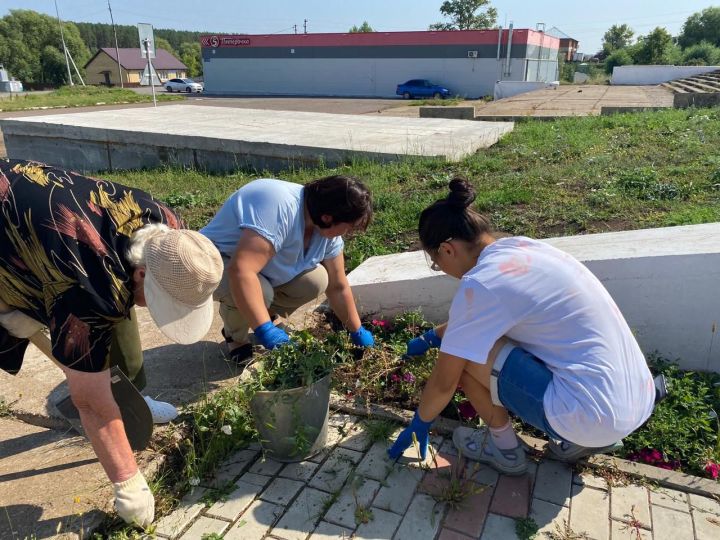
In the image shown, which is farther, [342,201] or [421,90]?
[421,90]

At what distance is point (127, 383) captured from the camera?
7.02ft

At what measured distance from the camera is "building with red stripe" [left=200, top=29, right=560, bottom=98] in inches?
1400

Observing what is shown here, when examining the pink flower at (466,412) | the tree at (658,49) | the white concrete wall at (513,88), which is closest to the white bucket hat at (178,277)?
the pink flower at (466,412)

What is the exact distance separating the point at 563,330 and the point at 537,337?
9cm

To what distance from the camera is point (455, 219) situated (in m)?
2.02

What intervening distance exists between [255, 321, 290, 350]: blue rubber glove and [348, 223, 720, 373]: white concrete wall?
1175mm

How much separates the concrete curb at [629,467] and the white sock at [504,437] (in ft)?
0.74

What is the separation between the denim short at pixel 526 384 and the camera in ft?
6.33

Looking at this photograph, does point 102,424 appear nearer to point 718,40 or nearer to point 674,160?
point 674,160

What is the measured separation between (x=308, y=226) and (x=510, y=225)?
216cm

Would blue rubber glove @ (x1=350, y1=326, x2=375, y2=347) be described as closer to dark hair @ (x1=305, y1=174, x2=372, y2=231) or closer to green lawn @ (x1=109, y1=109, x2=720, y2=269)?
dark hair @ (x1=305, y1=174, x2=372, y2=231)

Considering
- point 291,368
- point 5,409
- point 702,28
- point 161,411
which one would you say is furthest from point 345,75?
point 702,28

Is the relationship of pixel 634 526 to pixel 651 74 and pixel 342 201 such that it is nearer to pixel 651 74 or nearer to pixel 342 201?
pixel 342 201

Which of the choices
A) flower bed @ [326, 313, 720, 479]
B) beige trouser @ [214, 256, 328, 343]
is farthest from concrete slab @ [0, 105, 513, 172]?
flower bed @ [326, 313, 720, 479]
